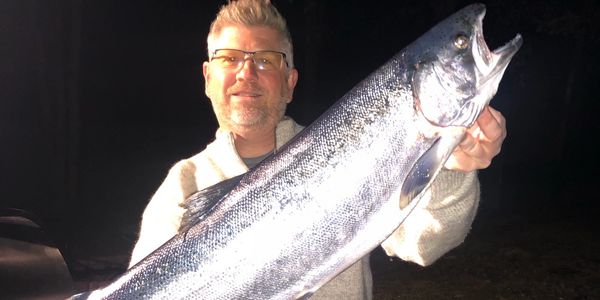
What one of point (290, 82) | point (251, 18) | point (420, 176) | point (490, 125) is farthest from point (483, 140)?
point (251, 18)

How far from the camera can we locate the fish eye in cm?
236

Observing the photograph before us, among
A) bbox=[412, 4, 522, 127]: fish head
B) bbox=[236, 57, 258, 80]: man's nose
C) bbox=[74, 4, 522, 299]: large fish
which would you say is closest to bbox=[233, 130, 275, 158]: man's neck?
bbox=[236, 57, 258, 80]: man's nose

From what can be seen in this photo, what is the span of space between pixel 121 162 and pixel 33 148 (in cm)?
164

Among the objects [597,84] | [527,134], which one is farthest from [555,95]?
[597,84]

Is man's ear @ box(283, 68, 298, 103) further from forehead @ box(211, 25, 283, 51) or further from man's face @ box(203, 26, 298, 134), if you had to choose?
forehead @ box(211, 25, 283, 51)

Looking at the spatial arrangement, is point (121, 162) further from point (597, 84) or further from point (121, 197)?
point (597, 84)

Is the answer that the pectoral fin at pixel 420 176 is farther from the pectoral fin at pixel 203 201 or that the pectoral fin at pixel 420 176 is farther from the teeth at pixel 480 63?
the pectoral fin at pixel 203 201

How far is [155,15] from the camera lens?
948 centimetres

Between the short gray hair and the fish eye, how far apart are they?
1217mm

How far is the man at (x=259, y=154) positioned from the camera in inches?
106

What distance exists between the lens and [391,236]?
2943mm

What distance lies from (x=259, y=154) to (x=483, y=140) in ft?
4.85

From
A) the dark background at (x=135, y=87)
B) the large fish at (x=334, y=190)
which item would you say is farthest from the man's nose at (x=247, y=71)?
the dark background at (x=135, y=87)

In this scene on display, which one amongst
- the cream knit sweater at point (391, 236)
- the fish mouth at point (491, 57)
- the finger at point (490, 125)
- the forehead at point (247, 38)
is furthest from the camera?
the forehead at point (247, 38)
